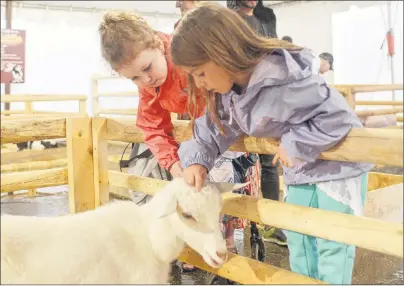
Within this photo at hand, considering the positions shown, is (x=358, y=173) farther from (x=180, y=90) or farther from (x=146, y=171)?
(x=146, y=171)

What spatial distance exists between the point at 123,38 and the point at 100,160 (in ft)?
1.62

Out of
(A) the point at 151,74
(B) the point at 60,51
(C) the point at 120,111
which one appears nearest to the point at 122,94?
(C) the point at 120,111

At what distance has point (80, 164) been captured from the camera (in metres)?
1.69

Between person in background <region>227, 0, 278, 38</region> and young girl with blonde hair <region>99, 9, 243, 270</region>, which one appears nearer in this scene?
young girl with blonde hair <region>99, 9, 243, 270</region>

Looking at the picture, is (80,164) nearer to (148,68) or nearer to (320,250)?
(148,68)

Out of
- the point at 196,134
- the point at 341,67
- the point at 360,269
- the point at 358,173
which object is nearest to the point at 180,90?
the point at 196,134

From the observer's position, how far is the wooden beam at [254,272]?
127 centimetres

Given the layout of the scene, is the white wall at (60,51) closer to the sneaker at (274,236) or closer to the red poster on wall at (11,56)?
the sneaker at (274,236)

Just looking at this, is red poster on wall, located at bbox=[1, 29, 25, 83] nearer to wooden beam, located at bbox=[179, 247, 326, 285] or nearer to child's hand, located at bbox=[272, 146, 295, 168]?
child's hand, located at bbox=[272, 146, 295, 168]

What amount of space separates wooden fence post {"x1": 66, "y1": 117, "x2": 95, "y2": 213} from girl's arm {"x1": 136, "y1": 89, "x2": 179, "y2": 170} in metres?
0.21

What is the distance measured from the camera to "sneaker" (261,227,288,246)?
246cm

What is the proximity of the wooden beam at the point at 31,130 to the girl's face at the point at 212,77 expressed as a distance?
1.79ft

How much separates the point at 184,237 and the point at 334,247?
15.1 inches

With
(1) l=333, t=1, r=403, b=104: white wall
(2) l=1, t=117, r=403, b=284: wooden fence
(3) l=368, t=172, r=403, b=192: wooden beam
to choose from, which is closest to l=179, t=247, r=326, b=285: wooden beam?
(2) l=1, t=117, r=403, b=284: wooden fence
